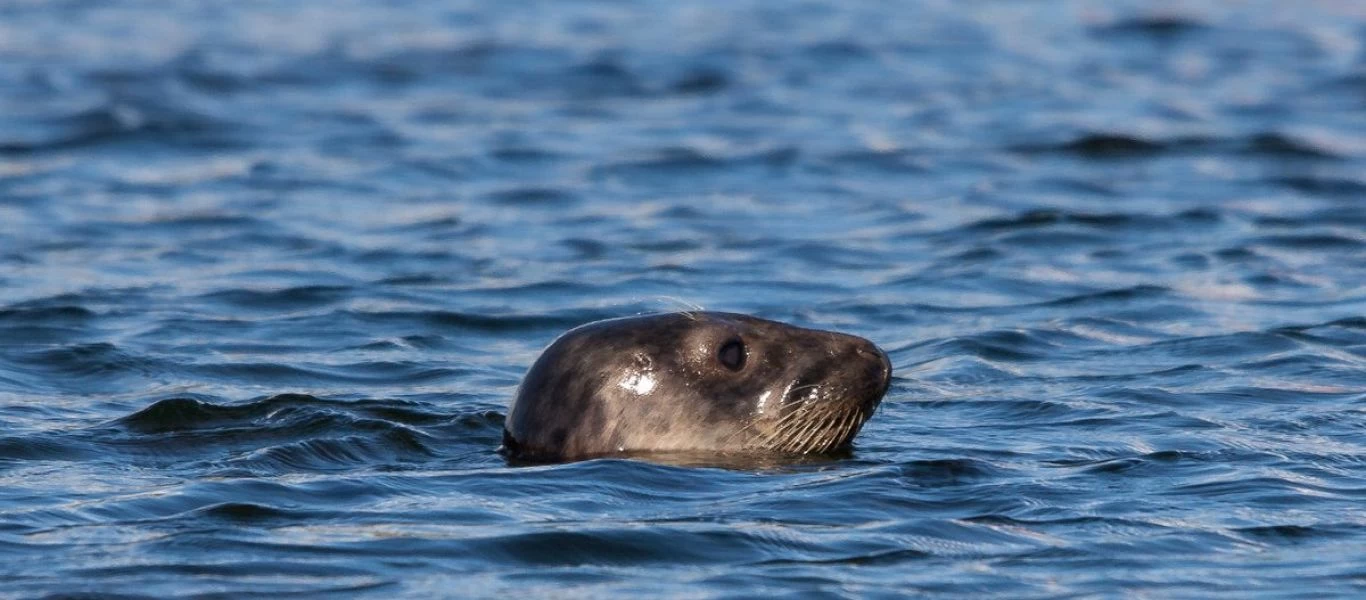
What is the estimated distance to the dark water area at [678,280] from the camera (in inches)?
316

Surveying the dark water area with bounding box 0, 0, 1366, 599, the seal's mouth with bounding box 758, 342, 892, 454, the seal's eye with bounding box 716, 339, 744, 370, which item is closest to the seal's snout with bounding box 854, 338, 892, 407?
the seal's mouth with bounding box 758, 342, 892, 454

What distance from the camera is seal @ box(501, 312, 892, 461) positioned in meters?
9.13

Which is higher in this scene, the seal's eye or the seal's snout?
the seal's eye

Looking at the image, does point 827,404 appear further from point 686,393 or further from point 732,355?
point 686,393

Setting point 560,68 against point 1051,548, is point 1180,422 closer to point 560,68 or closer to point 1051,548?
point 1051,548

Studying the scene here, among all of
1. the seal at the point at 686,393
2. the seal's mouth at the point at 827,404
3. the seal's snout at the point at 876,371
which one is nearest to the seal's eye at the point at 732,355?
the seal at the point at 686,393

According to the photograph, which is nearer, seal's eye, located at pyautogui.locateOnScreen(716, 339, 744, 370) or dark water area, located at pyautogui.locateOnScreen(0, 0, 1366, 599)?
dark water area, located at pyautogui.locateOnScreen(0, 0, 1366, 599)

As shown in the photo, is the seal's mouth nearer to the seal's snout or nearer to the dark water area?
the seal's snout

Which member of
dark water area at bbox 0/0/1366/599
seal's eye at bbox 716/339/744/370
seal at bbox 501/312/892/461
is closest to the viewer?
dark water area at bbox 0/0/1366/599

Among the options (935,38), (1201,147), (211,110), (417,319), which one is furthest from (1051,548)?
(935,38)

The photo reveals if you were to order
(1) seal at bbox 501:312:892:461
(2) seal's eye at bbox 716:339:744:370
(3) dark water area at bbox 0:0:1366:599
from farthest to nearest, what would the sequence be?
(2) seal's eye at bbox 716:339:744:370 → (1) seal at bbox 501:312:892:461 → (3) dark water area at bbox 0:0:1366:599

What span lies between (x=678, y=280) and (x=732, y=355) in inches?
194

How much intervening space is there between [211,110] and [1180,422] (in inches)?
487

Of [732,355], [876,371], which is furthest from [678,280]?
[876,371]
